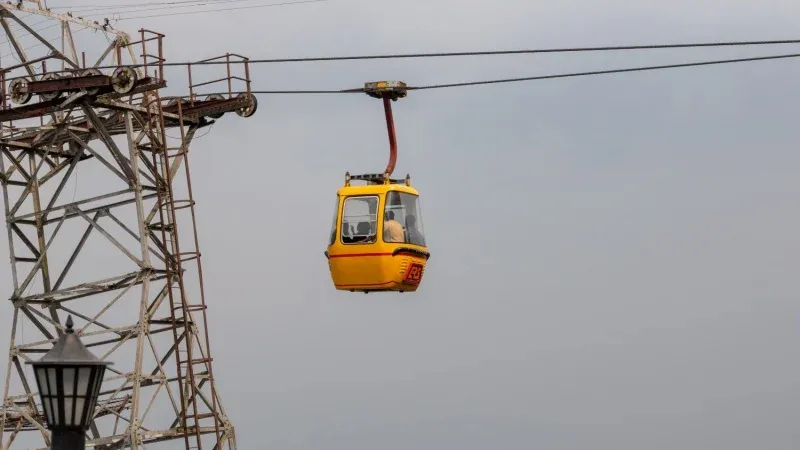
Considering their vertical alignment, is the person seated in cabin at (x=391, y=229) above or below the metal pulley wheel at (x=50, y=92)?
below

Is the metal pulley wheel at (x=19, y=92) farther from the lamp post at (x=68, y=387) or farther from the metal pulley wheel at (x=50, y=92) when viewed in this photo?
the lamp post at (x=68, y=387)

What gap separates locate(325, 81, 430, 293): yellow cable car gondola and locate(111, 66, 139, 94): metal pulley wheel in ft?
26.1

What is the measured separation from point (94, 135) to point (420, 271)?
12.3m

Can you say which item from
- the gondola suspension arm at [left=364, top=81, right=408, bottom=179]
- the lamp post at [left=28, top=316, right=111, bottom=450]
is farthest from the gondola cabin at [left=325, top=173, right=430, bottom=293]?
the lamp post at [left=28, top=316, right=111, bottom=450]

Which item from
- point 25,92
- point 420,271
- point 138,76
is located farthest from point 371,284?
point 25,92

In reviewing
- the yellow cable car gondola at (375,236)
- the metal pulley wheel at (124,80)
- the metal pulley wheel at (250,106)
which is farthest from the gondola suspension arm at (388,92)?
the metal pulley wheel at (250,106)

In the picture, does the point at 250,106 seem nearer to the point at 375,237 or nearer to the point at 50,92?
the point at 50,92

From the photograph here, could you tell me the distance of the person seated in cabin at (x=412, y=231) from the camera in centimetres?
2711

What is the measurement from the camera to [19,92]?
112ft

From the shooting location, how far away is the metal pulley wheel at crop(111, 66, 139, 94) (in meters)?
33.2

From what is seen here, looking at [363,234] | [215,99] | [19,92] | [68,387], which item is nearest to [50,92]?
[19,92]

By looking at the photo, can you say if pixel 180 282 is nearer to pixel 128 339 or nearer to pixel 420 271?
pixel 128 339

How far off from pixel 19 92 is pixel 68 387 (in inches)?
864

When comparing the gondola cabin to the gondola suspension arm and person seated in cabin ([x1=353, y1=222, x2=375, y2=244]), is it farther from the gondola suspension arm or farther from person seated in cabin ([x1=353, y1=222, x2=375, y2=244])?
the gondola suspension arm
